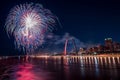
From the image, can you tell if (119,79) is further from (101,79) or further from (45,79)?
(45,79)

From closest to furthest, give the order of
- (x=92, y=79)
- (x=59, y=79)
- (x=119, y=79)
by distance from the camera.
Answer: (x=119, y=79)
(x=92, y=79)
(x=59, y=79)

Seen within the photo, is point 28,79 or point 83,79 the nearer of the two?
point 83,79

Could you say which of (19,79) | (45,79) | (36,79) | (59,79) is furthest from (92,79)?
(19,79)

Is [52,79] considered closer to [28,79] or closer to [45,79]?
[45,79]

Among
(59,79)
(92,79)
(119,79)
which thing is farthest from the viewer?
(59,79)

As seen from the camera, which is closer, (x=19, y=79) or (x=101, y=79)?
(x=101, y=79)

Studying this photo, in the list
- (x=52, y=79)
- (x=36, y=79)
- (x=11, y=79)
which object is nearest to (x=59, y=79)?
(x=52, y=79)

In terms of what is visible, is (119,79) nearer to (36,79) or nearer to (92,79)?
(92,79)
